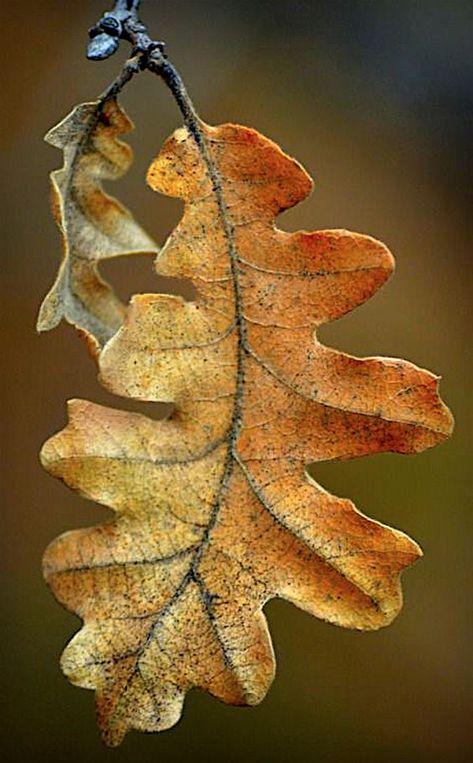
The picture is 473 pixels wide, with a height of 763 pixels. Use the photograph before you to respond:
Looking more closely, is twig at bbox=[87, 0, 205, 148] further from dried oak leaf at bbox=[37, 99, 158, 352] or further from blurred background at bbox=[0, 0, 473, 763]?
blurred background at bbox=[0, 0, 473, 763]

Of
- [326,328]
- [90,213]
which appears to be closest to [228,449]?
[90,213]

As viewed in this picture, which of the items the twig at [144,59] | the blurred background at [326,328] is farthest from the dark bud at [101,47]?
the blurred background at [326,328]

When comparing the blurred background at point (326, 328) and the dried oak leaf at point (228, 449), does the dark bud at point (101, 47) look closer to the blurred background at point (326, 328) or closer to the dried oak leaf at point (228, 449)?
the dried oak leaf at point (228, 449)

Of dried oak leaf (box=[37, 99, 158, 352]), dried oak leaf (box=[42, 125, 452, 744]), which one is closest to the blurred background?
dried oak leaf (box=[37, 99, 158, 352])

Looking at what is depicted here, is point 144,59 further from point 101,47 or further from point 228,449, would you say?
point 228,449

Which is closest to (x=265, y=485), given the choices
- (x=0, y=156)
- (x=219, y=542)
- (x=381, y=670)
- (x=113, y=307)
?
(x=219, y=542)

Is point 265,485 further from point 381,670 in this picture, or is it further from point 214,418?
point 381,670
